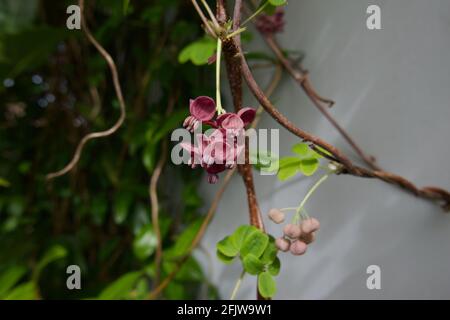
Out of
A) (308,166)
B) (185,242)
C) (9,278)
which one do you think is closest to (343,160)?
(308,166)

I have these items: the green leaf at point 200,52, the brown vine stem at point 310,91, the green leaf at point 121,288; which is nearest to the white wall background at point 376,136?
the brown vine stem at point 310,91

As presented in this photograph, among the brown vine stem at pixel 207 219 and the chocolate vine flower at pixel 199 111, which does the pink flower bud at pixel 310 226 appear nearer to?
the chocolate vine flower at pixel 199 111

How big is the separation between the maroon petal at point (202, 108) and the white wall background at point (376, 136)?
36cm

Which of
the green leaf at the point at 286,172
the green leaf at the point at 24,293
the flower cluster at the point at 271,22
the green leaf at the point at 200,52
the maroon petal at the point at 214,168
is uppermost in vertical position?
the flower cluster at the point at 271,22

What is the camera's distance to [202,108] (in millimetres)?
371

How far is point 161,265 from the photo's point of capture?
34.0 inches

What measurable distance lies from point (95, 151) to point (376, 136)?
779 mm

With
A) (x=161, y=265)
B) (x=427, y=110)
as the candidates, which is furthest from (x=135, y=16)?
(x=427, y=110)

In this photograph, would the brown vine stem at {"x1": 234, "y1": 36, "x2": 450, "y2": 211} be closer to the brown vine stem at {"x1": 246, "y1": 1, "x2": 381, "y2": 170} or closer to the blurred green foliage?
the brown vine stem at {"x1": 246, "y1": 1, "x2": 381, "y2": 170}

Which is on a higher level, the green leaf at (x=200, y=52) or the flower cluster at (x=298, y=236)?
the green leaf at (x=200, y=52)

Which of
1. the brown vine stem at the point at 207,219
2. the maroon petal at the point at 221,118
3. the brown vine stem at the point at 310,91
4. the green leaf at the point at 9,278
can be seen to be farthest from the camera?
the green leaf at the point at 9,278

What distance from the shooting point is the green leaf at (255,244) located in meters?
0.47

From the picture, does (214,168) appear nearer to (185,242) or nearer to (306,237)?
(306,237)

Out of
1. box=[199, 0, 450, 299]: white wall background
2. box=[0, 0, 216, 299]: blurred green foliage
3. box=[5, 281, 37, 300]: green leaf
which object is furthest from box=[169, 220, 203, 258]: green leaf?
box=[5, 281, 37, 300]: green leaf
